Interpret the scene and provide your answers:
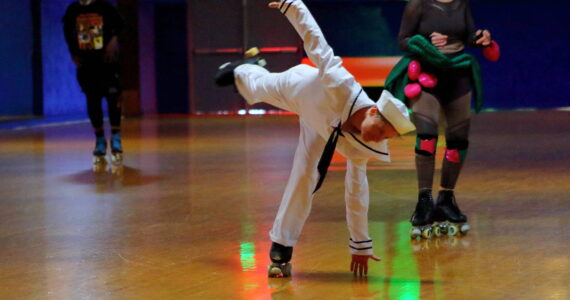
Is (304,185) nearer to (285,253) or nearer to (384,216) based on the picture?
(285,253)

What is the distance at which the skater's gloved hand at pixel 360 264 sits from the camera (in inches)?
161

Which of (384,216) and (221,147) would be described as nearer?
(384,216)

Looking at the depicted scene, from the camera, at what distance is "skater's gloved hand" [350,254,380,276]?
409cm

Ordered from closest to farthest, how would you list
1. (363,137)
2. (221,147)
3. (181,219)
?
(363,137) → (181,219) → (221,147)

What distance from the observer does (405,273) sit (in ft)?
13.6

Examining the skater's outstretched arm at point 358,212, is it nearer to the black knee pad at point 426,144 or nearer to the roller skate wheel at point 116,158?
the black knee pad at point 426,144

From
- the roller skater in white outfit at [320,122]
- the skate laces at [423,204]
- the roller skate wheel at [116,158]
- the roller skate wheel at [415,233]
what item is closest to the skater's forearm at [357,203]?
the roller skater in white outfit at [320,122]

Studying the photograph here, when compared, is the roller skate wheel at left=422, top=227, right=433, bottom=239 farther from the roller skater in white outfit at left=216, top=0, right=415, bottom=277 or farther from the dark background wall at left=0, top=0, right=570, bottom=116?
the dark background wall at left=0, top=0, right=570, bottom=116

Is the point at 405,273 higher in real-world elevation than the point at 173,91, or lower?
higher

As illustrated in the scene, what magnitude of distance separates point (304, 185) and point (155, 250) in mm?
992

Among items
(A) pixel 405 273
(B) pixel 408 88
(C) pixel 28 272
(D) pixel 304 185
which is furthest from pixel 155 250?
(B) pixel 408 88

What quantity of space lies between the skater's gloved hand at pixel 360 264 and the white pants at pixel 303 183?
0.02 meters

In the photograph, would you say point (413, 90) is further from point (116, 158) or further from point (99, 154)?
point (99, 154)


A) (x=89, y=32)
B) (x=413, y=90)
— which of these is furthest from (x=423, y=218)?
(x=89, y=32)
